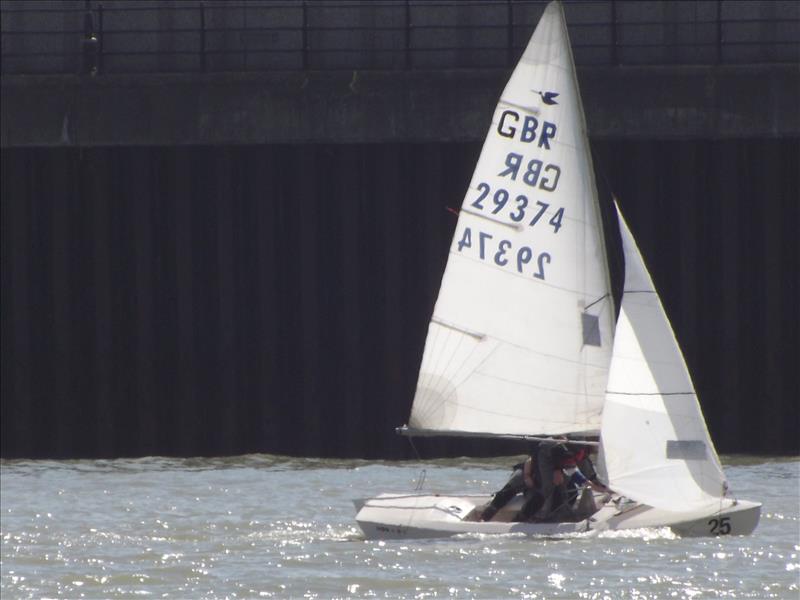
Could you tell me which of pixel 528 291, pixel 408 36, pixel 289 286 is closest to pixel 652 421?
pixel 528 291

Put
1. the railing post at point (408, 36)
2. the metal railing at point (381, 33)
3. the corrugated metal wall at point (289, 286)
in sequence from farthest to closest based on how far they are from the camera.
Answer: the metal railing at point (381, 33) < the railing post at point (408, 36) < the corrugated metal wall at point (289, 286)

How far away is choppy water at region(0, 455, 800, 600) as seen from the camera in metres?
15.5

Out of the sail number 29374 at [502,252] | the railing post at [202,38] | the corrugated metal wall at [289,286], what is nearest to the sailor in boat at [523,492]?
the sail number 29374 at [502,252]

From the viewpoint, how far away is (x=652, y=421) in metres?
18.0

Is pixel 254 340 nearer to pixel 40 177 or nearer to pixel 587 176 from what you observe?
pixel 40 177

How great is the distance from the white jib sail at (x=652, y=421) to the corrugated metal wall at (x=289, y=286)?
571 cm

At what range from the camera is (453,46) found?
997 inches

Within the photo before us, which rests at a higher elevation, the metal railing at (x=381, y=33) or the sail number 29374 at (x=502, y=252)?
the metal railing at (x=381, y=33)

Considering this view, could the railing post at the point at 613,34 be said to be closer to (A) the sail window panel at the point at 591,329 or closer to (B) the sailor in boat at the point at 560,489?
(A) the sail window panel at the point at 591,329

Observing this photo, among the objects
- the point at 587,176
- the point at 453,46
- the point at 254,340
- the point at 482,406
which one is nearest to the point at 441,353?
the point at 482,406

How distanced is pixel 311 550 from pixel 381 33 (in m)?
9.82

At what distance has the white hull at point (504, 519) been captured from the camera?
58.0 feet

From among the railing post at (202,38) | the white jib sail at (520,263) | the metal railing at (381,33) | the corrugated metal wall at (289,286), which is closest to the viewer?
the white jib sail at (520,263)

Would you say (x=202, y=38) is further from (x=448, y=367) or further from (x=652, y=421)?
(x=652, y=421)
